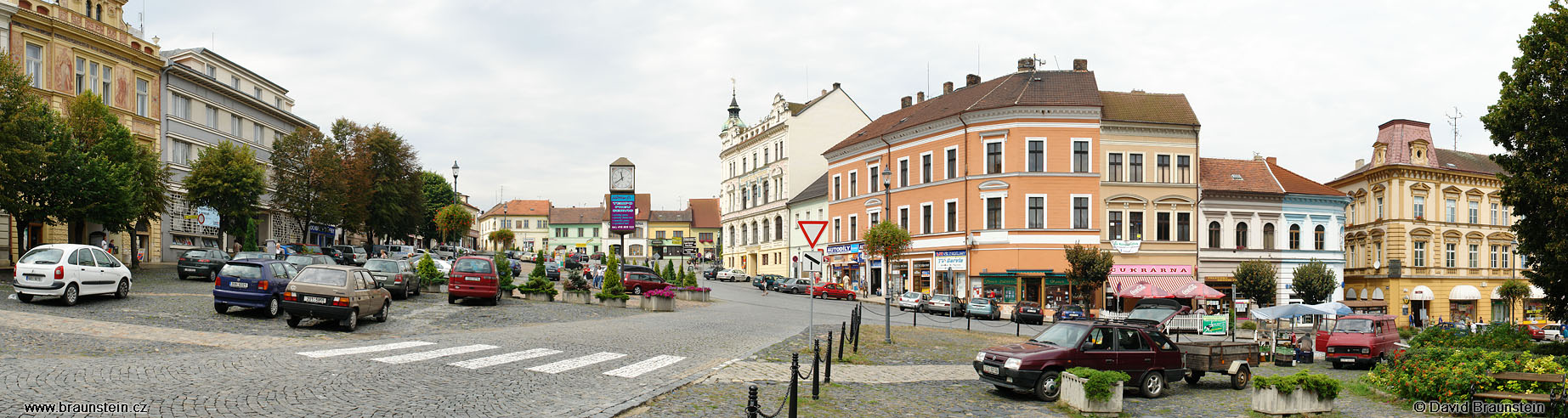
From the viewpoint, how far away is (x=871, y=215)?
58.2 meters

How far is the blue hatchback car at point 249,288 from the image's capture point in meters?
20.8

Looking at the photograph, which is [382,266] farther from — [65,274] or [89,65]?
[89,65]

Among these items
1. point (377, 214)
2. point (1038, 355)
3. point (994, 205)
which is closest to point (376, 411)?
point (1038, 355)

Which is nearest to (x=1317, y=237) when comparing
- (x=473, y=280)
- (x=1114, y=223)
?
(x=1114, y=223)

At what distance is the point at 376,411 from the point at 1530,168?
64.2 ft

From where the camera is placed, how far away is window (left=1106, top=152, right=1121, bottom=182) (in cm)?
4984

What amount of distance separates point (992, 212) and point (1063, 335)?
35187 millimetres

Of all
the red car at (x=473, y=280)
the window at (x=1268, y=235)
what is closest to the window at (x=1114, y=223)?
the window at (x=1268, y=235)

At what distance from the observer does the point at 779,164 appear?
243ft

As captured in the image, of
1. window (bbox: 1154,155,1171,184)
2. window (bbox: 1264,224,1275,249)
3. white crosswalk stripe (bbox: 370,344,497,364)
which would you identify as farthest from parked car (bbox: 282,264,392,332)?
window (bbox: 1264,224,1275,249)

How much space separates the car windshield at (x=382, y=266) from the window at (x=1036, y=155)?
1265 inches

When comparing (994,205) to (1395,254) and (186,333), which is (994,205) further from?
(186,333)

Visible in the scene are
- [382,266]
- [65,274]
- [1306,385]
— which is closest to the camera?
[1306,385]

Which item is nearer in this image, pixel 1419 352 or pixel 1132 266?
pixel 1419 352
